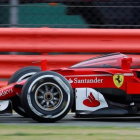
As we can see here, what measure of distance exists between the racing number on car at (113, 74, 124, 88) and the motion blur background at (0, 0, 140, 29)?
220cm

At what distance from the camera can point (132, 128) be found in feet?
18.1

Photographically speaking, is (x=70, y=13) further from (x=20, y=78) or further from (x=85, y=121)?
(x=85, y=121)

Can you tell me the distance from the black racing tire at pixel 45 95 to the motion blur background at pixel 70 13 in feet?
7.83

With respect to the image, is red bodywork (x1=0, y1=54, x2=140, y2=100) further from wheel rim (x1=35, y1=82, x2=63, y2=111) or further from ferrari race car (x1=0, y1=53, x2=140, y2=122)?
wheel rim (x1=35, y1=82, x2=63, y2=111)

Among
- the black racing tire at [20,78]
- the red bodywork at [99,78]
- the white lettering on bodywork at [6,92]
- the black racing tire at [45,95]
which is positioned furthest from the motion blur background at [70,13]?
the black racing tire at [45,95]

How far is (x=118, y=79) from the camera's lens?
625 cm

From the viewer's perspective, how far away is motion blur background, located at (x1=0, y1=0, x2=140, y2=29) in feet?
27.2
